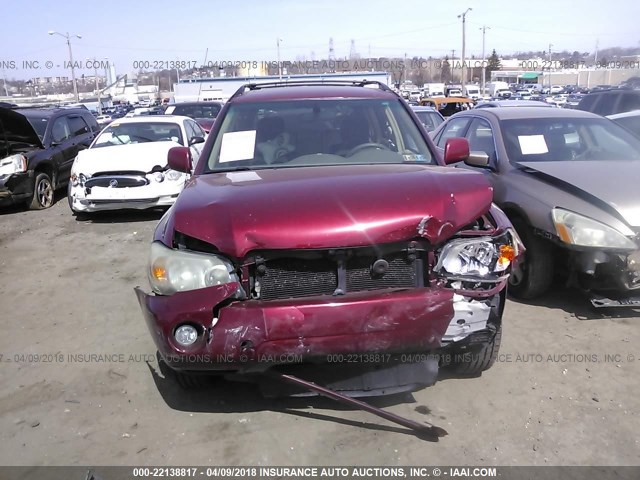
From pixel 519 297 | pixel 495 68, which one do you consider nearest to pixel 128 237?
pixel 519 297

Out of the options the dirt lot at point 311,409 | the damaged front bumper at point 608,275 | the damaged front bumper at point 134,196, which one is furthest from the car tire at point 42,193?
the damaged front bumper at point 608,275

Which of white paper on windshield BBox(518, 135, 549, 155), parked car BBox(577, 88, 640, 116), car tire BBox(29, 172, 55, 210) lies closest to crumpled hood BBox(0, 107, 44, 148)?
car tire BBox(29, 172, 55, 210)

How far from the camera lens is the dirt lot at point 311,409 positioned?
2709 millimetres

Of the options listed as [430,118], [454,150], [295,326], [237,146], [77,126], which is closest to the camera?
[295,326]

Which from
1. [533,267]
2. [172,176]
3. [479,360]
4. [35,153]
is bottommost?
[479,360]

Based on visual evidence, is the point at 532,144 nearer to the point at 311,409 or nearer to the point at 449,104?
the point at 311,409

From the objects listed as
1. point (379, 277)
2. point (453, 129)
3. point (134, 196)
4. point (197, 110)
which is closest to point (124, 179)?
point (134, 196)

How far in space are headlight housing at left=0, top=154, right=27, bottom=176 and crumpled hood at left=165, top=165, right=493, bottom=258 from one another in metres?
7.11

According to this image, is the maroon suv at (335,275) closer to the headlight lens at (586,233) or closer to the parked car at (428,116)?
the headlight lens at (586,233)

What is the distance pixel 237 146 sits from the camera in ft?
12.6

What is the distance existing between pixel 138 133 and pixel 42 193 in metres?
1.97

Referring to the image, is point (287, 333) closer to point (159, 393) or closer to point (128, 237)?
point (159, 393)

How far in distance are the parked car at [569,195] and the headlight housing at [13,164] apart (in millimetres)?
7193

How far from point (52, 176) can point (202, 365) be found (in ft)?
28.0
